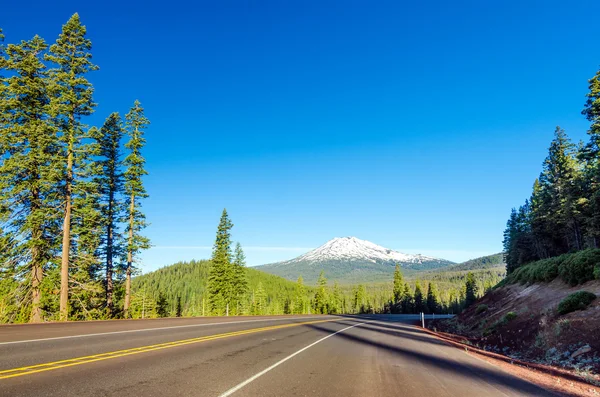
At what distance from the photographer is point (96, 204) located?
1030 inches

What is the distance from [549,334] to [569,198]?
3666 cm

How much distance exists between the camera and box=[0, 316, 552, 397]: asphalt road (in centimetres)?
595

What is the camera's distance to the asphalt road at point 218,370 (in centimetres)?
595

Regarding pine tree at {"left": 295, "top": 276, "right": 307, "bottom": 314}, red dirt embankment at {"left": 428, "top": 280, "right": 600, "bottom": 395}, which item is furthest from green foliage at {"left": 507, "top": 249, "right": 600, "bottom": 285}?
pine tree at {"left": 295, "top": 276, "right": 307, "bottom": 314}

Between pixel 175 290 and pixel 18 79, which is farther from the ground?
pixel 18 79

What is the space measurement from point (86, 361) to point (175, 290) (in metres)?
155

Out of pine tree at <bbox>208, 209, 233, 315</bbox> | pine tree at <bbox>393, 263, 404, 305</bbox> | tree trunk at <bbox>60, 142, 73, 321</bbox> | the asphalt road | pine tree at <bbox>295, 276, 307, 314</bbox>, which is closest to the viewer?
the asphalt road

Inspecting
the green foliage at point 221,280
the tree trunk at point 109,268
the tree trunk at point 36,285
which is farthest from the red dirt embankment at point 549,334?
the green foliage at point 221,280

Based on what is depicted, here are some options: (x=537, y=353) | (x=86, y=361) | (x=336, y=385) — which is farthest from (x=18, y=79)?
(x=537, y=353)

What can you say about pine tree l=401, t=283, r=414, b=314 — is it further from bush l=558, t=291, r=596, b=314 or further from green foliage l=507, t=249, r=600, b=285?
bush l=558, t=291, r=596, b=314

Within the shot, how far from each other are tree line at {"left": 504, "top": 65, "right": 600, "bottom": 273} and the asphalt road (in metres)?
31.0

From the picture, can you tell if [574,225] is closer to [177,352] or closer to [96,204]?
[177,352]

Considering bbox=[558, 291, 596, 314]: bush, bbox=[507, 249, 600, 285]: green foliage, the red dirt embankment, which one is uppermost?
bbox=[507, 249, 600, 285]: green foliage

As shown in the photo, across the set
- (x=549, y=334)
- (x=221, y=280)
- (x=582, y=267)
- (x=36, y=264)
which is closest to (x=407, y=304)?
(x=221, y=280)
